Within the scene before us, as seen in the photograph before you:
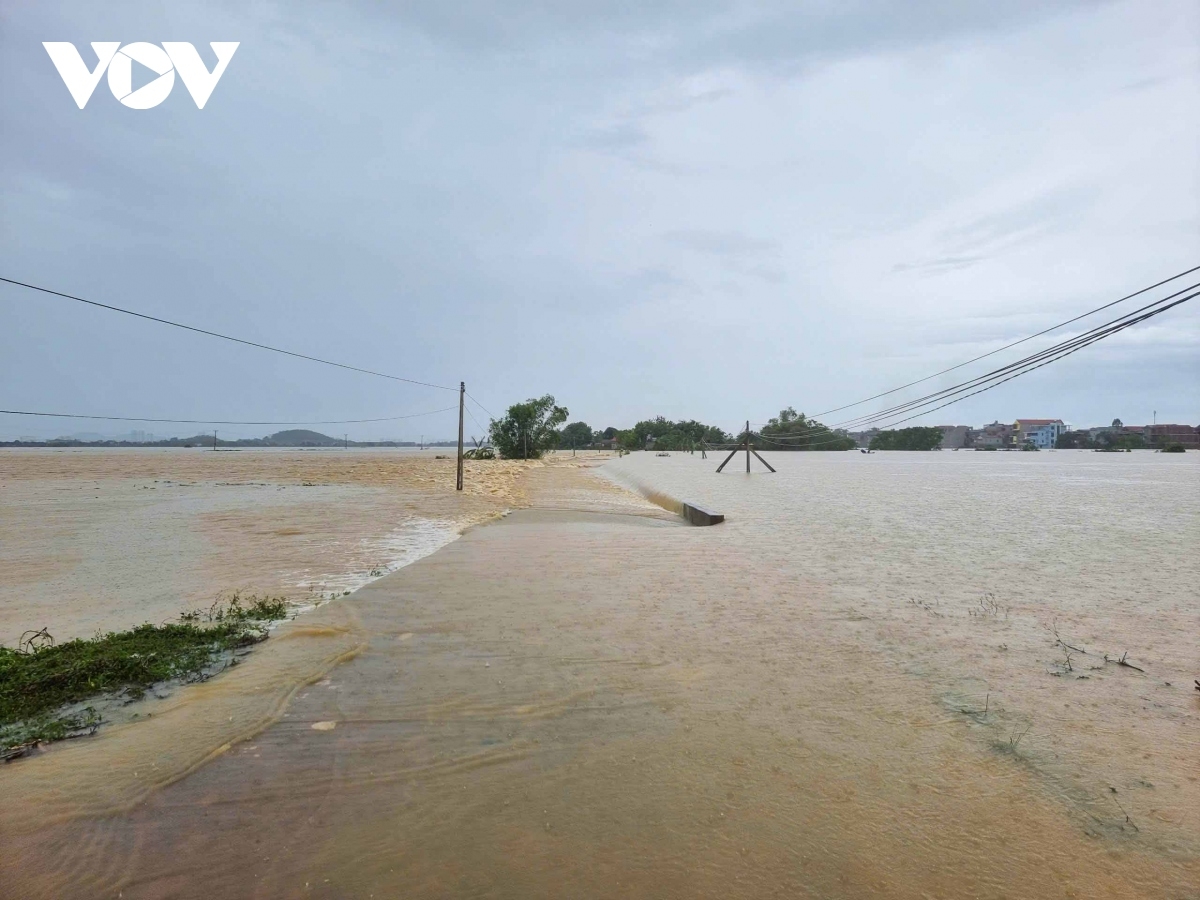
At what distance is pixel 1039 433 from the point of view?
6383 inches

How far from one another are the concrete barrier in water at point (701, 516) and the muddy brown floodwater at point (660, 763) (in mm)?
7908

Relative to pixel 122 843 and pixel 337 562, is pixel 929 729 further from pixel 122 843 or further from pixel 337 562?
pixel 337 562

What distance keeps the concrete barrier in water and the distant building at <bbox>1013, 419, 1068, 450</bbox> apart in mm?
179189

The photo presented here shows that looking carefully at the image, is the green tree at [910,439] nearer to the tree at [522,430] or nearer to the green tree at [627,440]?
the green tree at [627,440]

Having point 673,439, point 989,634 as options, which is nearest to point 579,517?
point 989,634

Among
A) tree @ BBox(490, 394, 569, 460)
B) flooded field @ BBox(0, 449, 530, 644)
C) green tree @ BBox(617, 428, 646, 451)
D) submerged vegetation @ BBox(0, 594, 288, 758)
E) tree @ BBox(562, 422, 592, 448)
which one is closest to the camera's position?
submerged vegetation @ BBox(0, 594, 288, 758)

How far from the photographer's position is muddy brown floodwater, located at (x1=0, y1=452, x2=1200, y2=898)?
2.61m

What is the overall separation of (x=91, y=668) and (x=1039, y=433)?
19623 centimetres

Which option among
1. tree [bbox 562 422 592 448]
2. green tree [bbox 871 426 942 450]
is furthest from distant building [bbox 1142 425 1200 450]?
tree [bbox 562 422 592 448]

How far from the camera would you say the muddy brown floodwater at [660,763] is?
2.61 m

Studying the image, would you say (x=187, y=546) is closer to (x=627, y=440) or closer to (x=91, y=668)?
(x=91, y=668)

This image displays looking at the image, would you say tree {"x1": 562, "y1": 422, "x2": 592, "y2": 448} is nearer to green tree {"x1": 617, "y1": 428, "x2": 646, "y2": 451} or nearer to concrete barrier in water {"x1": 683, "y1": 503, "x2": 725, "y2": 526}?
green tree {"x1": 617, "y1": 428, "x2": 646, "y2": 451}

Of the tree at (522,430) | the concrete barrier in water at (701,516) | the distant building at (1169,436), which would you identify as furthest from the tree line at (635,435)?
the distant building at (1169,436)

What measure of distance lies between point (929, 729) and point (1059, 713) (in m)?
1.06
